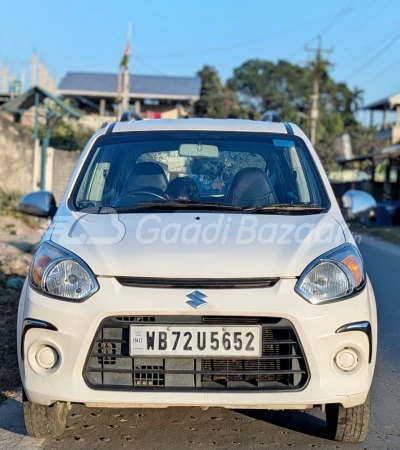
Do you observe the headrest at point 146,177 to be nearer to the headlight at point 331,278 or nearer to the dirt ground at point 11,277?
the headlight at point 331,278

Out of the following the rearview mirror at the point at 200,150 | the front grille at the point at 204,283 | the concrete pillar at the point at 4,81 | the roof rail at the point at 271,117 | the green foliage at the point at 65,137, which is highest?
the concrete pillar at the point at 4,81

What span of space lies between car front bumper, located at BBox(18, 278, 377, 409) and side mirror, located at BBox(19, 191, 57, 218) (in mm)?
1423

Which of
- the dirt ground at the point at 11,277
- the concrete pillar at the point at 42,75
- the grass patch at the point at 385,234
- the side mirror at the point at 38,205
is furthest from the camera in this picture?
the concrete pillar at the point at 42,75

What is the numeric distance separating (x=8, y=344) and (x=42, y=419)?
220 centimetres

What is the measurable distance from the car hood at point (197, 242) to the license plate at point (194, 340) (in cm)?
25

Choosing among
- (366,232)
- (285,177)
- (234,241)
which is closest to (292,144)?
(285,177)

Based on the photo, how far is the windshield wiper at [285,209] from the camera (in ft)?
13.3

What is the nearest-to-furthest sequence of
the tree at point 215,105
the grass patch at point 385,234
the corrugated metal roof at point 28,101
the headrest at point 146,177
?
the headrest at point 146,177 → the grass patch at point 385,234 → the corrugated metal roof at point 28,101 → the tree at point 215,105

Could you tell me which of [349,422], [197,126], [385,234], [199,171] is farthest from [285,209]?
[385,234]

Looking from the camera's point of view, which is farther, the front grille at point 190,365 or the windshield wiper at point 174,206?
the windshield wiper at point 174,206

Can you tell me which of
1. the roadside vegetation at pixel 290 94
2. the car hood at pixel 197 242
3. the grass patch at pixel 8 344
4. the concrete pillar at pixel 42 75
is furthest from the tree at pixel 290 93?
the car hood at pixel 197 242

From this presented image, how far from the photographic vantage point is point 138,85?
44188 mm

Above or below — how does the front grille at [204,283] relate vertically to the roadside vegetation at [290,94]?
below

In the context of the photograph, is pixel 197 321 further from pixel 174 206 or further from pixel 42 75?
pixel 42 75
